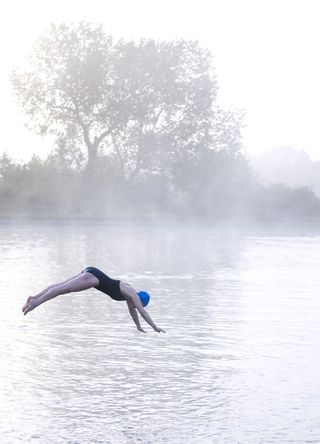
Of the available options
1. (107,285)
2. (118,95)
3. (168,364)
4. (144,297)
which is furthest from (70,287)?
(118,95)

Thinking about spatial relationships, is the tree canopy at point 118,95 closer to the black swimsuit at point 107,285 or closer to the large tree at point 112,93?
the large tree at point 112,93

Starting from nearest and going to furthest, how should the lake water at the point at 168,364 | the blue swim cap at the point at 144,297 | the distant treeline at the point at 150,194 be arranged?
the lake water at the point at 168,364 < the blue swim cap at the point at 144,297 < the distant treeline at the point at 150,194

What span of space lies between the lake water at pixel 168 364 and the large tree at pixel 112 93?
58.6m

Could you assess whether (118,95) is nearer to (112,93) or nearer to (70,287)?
(112,93)

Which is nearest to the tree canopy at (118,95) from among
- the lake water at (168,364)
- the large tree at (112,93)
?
the large tree at (112,93)

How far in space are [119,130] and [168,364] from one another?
7629 cm

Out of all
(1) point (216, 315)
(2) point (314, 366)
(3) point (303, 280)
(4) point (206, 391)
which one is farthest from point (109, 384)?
(3) point (303, 280)

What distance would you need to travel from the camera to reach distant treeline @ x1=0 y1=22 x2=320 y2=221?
8875cm

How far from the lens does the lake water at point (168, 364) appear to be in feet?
37.3

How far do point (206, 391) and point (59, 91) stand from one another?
256 feet

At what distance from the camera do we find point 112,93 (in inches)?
3575

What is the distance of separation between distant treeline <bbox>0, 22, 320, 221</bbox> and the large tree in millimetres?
81

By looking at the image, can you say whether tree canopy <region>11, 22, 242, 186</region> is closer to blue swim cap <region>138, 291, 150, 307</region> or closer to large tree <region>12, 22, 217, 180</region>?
large tree <region>12, 22, 217, 180</region>

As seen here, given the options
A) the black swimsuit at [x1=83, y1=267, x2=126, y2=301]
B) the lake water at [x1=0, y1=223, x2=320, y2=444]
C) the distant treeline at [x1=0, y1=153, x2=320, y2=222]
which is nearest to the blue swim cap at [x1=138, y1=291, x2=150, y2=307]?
the black swimsuit at [x1=83, y1=267, x2=126, y2=301]
